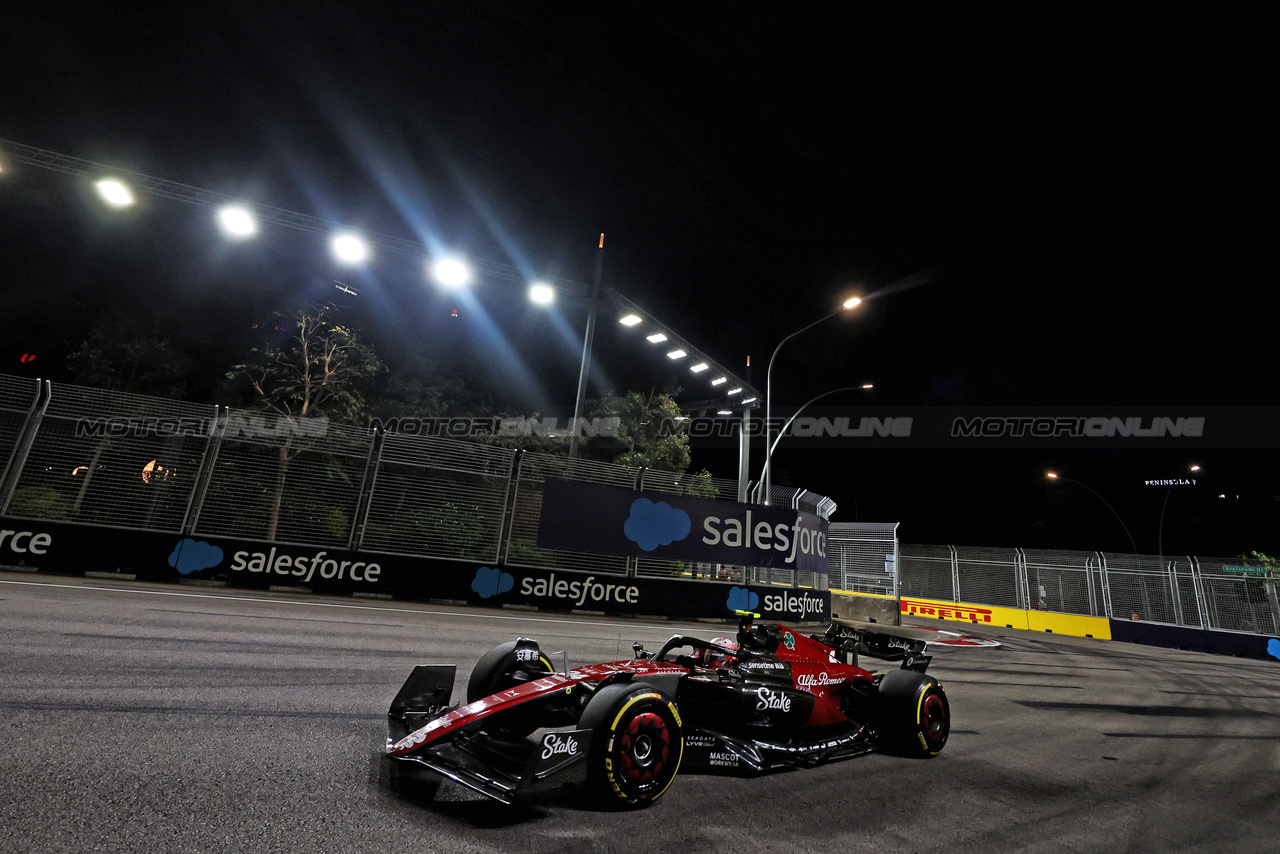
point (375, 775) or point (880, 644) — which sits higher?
point (880, 644)

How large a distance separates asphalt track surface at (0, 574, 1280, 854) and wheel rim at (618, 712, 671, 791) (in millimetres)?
149

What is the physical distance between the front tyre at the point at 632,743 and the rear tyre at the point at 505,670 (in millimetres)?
920

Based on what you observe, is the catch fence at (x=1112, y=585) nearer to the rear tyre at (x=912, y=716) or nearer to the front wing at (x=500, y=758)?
the rear tyre at (x=912, y=716)

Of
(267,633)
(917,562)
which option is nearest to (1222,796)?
(267,633)

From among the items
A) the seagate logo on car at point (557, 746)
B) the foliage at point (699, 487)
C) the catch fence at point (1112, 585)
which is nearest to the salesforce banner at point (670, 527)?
the foliage at point (699, 487)

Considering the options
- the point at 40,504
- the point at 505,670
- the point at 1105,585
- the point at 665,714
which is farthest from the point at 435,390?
the point at 1105,585

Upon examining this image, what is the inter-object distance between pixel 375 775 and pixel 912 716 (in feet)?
11.2

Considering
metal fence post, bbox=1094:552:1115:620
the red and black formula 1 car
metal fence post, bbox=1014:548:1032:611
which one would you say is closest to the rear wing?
the red and black formula 1 car

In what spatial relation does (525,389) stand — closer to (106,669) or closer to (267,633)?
(267,633)

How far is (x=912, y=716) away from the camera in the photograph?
12.9ft

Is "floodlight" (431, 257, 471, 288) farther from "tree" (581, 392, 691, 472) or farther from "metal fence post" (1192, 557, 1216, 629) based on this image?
"metal fence post" (1192, 557, 1216, 629)

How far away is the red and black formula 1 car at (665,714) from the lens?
8.46ft

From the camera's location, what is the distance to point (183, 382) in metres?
19.5

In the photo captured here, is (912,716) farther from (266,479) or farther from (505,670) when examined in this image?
(266,479)
